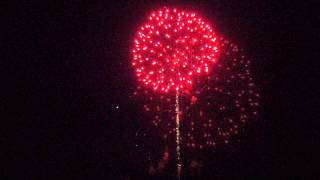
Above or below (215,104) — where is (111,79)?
above

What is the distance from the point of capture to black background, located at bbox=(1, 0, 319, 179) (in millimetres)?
9000

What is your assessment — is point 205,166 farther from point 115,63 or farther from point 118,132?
point 115,63

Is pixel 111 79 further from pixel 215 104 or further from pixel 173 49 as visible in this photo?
pixel 215 104

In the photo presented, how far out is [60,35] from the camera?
927cm

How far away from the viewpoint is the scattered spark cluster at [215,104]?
9141mm

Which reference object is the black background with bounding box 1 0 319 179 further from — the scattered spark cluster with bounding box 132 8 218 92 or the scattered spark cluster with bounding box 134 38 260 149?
the scattered spark cluster with bounding box 132 8 218 92

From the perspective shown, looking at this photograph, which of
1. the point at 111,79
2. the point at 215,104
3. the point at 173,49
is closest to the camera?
the point at 173,49

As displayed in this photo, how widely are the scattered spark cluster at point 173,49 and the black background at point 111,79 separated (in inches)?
50.1

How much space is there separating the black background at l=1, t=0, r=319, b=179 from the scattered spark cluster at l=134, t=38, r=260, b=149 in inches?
8.7

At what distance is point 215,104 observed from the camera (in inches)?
364

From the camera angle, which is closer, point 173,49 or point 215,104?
point 173,49

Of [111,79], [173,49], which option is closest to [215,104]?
[173,49]

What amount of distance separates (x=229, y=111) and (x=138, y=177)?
7.27 ft

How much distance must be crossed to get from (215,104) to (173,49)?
1.76 m
